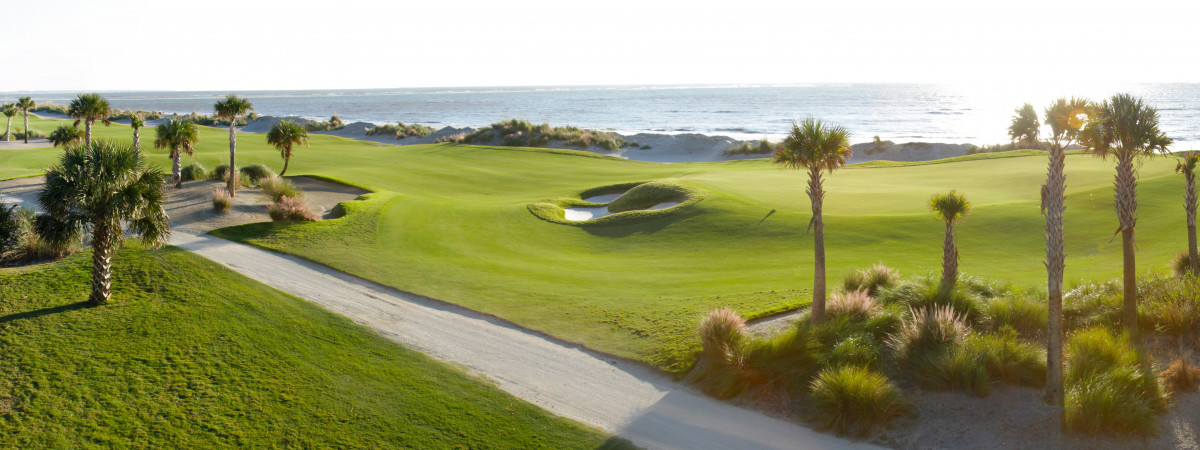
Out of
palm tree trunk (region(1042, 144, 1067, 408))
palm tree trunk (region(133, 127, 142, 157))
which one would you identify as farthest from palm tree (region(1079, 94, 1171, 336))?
palm tree trunk (region(133, 127, 142, 157))

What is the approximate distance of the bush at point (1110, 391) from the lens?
34.6 feet

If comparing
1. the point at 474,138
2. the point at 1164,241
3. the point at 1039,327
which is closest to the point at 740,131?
the point at 474,138

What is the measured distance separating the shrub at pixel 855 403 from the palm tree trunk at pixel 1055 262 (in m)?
2.32

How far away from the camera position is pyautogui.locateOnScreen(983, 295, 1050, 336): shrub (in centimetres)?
1418

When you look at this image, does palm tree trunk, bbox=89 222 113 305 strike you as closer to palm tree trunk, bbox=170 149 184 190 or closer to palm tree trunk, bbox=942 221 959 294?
palm tree trunk, bbox=170 149 184 190

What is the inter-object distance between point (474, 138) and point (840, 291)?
201 feet

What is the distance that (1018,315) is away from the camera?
14.4 m

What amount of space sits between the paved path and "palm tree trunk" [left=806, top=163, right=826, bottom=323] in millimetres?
3232

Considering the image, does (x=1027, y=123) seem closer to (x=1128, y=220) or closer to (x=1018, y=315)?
(x=1128, y=220)

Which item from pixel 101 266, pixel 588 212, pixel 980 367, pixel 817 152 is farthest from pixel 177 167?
pixel 980 367

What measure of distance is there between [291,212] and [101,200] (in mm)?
10090

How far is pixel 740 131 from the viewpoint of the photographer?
109m

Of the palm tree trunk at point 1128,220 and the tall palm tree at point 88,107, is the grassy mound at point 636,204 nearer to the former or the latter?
the palm tree trunk at point 1128,220

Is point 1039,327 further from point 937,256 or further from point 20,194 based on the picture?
point 20,194
